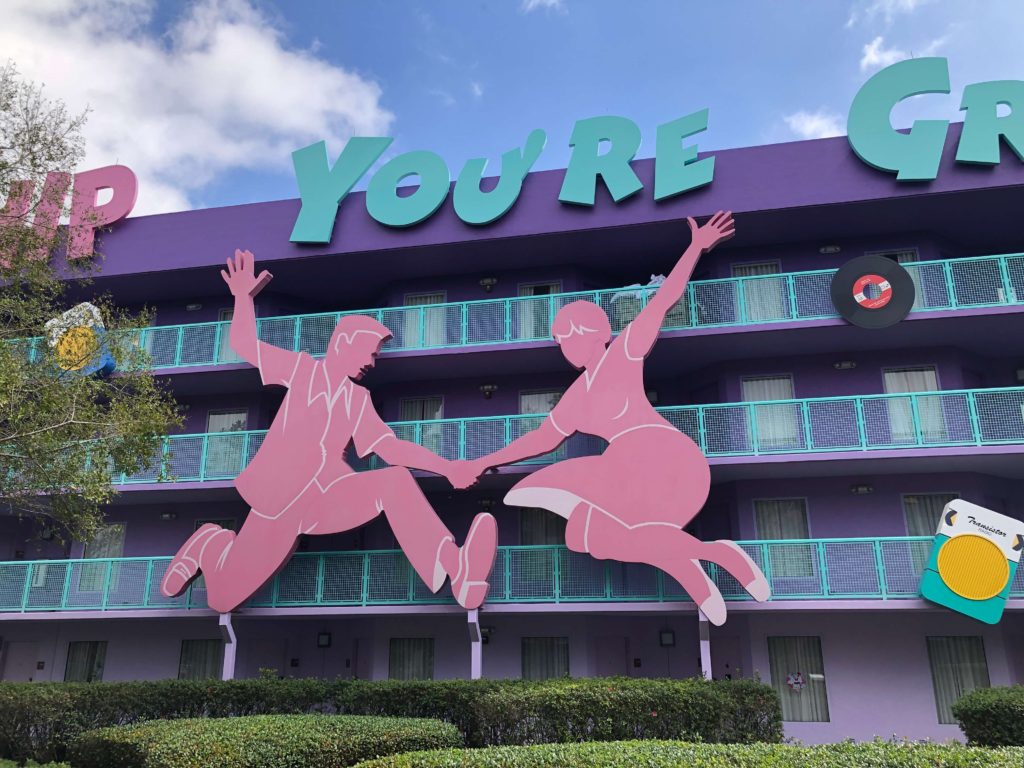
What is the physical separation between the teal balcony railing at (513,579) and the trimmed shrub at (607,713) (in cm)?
391

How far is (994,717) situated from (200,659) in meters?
17.9

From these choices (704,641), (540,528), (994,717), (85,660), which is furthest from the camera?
(85,660)


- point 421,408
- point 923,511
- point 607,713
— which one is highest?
point 421,408

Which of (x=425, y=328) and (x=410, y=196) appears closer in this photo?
(x=425, y=328)

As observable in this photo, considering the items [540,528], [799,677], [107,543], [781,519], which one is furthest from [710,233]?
[107,543]

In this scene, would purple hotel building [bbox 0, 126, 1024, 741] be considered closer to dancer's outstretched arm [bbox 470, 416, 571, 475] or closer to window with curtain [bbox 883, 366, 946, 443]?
window with curtain [bbox 883, 366, 946, 443]

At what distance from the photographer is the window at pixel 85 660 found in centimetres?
2292

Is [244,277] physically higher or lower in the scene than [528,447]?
higher

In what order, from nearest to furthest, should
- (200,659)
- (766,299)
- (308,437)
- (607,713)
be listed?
1. (607,713)
2. (308,437)
3. (766,299)
4. (200,659)

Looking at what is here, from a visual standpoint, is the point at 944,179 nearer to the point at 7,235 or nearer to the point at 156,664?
the point at 7,235

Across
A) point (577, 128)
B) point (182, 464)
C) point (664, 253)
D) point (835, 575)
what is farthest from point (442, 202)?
point (835, 575)

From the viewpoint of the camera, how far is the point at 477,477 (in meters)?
19.2

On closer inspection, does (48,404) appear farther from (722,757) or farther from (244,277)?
(722,757)

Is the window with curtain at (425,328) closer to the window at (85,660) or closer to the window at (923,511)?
the window at (85,660)
